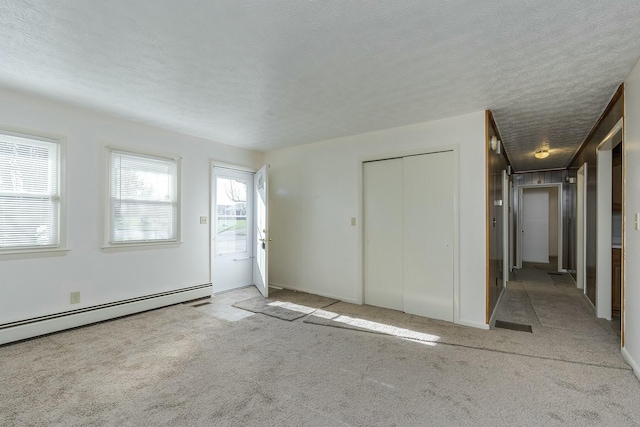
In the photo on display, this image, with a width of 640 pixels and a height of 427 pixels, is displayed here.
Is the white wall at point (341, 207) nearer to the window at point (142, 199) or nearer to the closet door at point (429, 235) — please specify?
the closet door at point (429, 235)

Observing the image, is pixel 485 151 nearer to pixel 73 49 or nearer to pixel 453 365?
pixel 453 365

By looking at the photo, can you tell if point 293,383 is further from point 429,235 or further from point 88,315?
point 88,315

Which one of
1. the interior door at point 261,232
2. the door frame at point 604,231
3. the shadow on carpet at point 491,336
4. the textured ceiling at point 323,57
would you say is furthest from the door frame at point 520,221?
the interior door at point 261,232

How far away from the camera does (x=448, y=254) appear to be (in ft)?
12.2

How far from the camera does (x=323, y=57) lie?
235 centimetres

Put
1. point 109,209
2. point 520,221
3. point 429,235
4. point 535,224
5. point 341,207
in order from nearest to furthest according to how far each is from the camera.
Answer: point 109,209, point 429,235, point 341,207, point 520,221, point 535,224

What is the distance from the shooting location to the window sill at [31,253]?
3006 mm

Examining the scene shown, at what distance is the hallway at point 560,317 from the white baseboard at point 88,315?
4229 millimetres

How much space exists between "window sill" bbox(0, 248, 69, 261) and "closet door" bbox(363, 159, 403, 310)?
3.64 metres

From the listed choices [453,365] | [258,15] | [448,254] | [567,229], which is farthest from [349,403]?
[567,229]

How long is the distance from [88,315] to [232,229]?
2270mm

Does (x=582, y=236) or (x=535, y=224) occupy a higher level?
(x=535, y=224)

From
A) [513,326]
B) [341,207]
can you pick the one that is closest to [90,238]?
[341,207]

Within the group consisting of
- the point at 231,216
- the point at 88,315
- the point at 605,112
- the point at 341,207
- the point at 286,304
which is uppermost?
the point at 605,112
